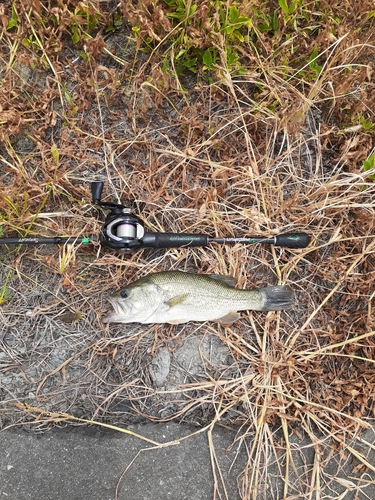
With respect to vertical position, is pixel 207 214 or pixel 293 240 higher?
pixel 207 214

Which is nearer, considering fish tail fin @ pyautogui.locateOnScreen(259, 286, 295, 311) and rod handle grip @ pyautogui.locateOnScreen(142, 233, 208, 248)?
rod handle grip @ pyautogui.locateOnScreen(142, 233, 208, 248)

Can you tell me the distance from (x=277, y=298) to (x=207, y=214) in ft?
2.74

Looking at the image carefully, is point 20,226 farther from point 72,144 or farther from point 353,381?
point 353,381

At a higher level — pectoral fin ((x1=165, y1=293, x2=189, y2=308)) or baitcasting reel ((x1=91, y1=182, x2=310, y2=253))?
baitcasting reel ((x1=91, y1=182, x2=310, y2=253))

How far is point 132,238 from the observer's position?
9.02ft

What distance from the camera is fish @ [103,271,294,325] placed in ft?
9.09

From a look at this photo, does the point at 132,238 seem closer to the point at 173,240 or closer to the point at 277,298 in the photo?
the point at 173,240

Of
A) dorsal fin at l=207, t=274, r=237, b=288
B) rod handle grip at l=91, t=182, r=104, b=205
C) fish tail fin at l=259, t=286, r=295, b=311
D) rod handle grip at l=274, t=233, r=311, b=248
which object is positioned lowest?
fish tail fin at l=259, t=286, r=295, b=311

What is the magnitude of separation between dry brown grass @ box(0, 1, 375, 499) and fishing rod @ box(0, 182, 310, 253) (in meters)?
0.15

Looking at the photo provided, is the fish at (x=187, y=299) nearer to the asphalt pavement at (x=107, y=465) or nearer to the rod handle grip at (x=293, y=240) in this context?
the rod handle grip at (x=293, y=240)

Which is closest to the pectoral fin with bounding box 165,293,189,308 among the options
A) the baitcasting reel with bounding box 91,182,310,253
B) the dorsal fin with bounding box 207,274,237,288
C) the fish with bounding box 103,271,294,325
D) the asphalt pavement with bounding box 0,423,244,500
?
the fish with bounding box 103,271,294,325

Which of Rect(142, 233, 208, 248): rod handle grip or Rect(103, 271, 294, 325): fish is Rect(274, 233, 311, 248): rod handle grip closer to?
Rect(103, 271, 294, 325): fish

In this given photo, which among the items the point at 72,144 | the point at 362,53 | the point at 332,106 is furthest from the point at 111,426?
the point at 362,53

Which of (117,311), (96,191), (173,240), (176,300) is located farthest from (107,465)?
(96,191)
